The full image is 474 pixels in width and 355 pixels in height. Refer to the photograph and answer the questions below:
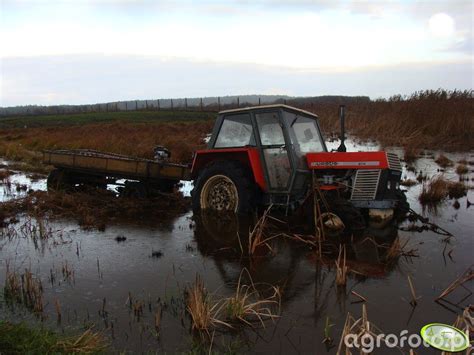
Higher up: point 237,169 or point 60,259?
point 237,169

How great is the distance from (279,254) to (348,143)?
41.9 feet

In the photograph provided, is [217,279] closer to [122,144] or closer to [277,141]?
[277,141]

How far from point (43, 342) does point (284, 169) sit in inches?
176

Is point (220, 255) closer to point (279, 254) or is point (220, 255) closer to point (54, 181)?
point (279, 254)

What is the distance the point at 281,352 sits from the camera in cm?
330

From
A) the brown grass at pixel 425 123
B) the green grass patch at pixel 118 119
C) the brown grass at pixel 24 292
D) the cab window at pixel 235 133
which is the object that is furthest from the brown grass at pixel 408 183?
the green grass patch at pixel 118 119

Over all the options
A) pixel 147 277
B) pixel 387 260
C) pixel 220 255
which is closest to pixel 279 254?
pixel 220 255

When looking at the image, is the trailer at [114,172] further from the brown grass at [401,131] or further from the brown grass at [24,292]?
the brown grass at [401,131]

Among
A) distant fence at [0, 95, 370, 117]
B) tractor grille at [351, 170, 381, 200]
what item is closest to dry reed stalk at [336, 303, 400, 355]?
tractor grille at [351, 170, 381, 200]

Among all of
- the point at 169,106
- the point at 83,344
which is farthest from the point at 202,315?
the point at 169,106

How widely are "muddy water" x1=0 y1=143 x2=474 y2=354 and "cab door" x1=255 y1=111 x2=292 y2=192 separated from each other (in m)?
0.86

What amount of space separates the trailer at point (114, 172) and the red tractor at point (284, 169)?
132 centimetres

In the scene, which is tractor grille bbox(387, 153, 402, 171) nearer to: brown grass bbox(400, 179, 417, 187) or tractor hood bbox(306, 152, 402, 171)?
tractor hood bbox(306, 152, 402, 171)

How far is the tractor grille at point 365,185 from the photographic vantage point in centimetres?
655
